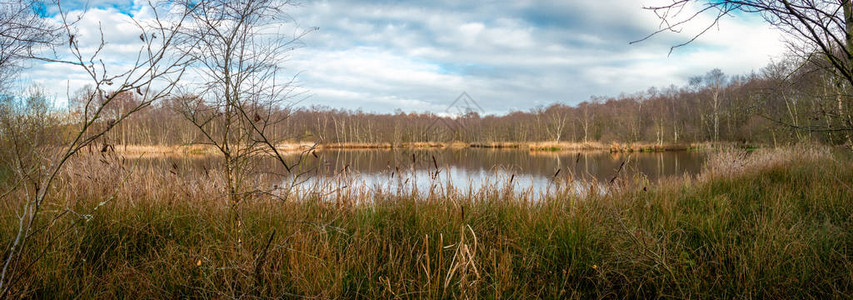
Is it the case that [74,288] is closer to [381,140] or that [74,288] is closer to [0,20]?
[0,20]

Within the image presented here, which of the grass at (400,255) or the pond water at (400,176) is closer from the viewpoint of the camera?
the grass at (400,255)

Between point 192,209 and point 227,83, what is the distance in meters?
1.22

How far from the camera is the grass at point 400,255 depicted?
229 cm

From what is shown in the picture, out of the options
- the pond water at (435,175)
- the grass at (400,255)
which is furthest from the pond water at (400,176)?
the grass at (400,255)

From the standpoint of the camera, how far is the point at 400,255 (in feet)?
9.25

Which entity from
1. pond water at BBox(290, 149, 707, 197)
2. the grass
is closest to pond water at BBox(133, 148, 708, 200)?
pond water at BBox(290, 149, 707, 197)

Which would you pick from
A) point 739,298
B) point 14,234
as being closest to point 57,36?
point 14,234

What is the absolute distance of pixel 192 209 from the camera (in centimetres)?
349

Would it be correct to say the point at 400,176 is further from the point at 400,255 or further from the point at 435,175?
the point at 400,255

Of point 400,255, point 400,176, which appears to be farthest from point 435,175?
point 400,255

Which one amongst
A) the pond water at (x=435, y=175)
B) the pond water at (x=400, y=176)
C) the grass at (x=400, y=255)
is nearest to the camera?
the grass at (x=400, y=255)

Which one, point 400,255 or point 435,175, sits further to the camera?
point 435,175

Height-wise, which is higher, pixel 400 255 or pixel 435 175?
pixel 435 175

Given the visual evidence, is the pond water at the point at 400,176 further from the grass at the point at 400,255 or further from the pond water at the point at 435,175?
the grass at the point at 400,255
